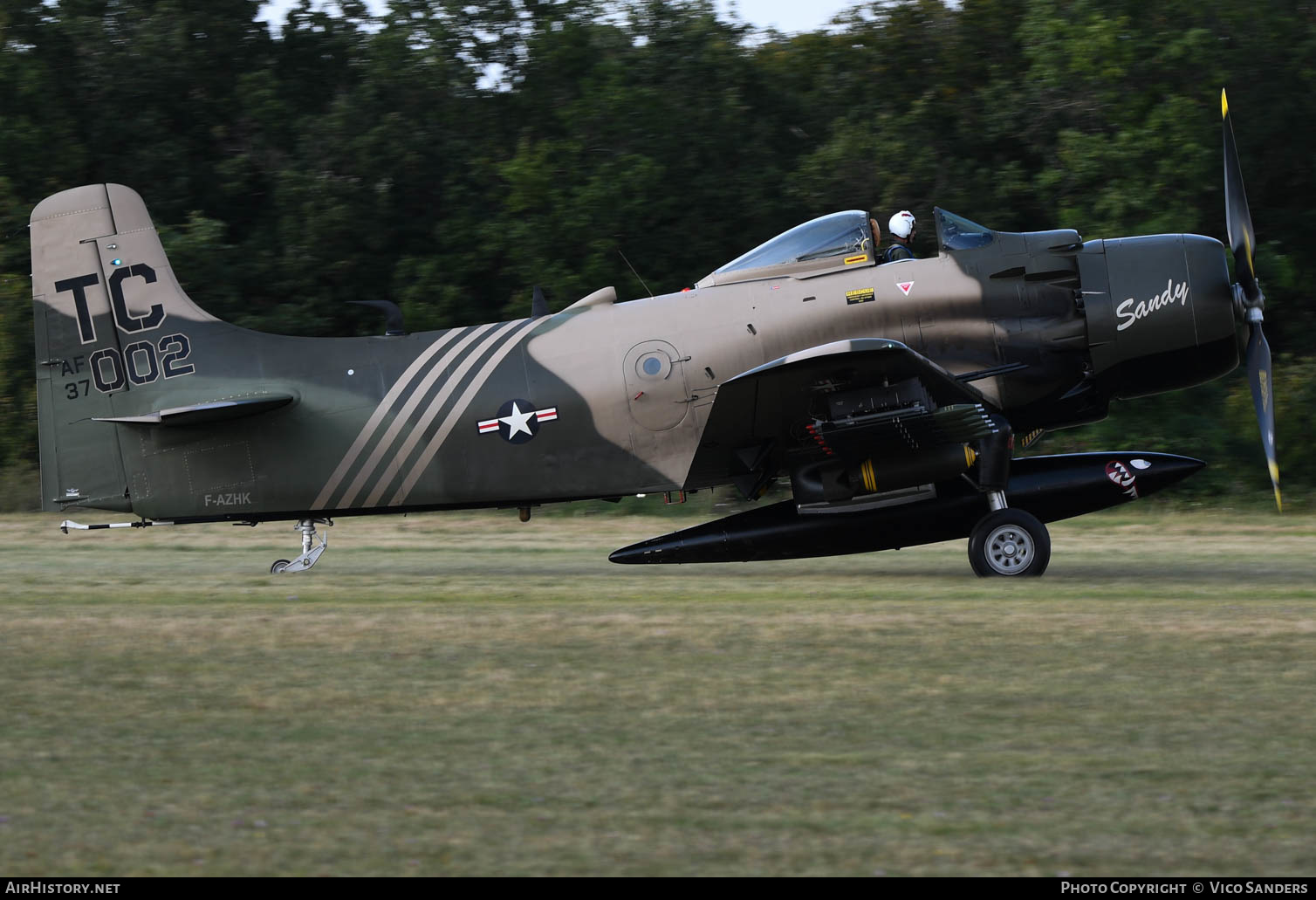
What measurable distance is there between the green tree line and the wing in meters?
10.9

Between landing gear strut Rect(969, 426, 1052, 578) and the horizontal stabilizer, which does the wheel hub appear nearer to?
landing gear strut Rect(969, 426, 1052, 578)

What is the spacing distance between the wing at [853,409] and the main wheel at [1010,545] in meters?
0.59

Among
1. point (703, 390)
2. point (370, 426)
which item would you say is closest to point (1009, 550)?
point (703, 390)

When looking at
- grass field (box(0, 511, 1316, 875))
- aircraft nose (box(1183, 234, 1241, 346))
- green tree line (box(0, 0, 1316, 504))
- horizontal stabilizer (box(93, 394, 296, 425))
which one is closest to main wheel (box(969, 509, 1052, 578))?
grass field (box(0, 511, 1316, 875))

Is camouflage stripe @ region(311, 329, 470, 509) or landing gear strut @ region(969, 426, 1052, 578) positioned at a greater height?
camouflage stripe @ region(311, 329, 470, 509)

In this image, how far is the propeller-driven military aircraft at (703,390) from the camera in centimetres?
1112

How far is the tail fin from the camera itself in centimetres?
1188

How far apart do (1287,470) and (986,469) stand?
417 inches

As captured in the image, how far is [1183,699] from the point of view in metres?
6.44

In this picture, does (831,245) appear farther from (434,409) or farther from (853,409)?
(434,409)

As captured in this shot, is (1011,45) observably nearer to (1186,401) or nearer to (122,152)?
(1186,401)

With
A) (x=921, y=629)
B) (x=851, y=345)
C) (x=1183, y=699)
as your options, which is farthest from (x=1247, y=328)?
(x=1183, y=699)

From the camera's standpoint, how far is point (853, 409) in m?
10.9

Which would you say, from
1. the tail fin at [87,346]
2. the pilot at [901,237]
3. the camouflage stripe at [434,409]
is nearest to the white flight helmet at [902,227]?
the pilot at [901,237]
